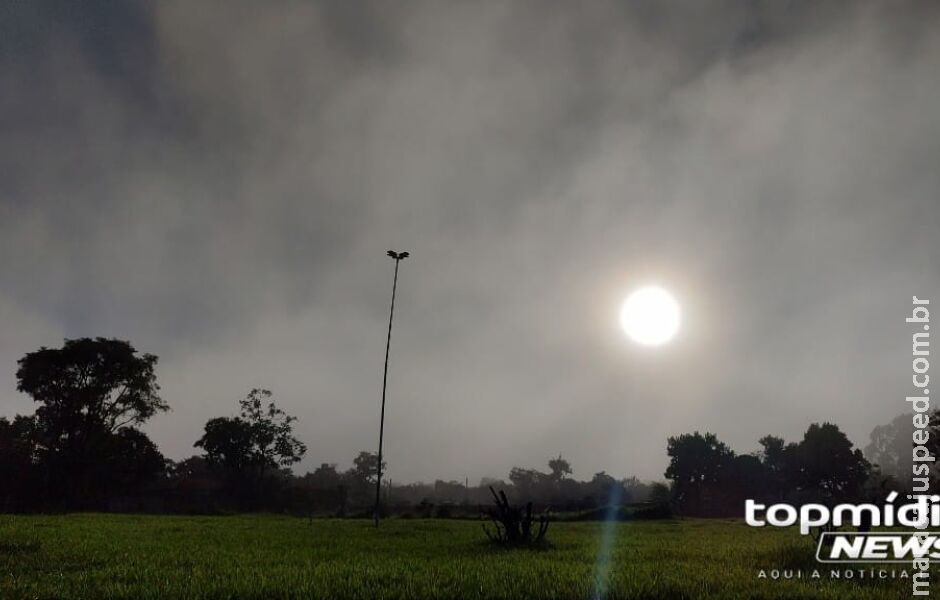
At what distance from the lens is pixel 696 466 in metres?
101

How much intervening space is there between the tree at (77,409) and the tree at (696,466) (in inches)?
3368

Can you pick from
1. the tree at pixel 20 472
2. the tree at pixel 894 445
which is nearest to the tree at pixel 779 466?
the tree at pixel 894 445

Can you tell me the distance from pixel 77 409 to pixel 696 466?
92.4 m

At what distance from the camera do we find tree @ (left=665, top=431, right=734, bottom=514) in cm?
10044

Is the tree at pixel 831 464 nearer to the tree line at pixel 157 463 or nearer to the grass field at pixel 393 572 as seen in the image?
the tree line at pixel 157 463

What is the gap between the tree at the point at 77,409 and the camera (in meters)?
65.1

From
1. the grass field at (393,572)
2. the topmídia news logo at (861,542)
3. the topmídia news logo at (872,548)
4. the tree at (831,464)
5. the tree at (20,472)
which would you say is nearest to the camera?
the grass field at (393,572)

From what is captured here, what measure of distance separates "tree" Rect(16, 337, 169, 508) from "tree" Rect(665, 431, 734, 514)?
8555 centimetres

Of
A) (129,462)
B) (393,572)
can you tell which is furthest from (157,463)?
(393,572)

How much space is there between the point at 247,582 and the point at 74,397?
230 ft

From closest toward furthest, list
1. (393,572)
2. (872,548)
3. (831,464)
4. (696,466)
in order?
(393,572) → (872,548) → (831,464) → (696,466)

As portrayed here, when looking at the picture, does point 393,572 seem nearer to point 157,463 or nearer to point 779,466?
point 157,463

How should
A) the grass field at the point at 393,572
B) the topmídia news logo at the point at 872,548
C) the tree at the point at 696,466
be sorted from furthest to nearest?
the tree at the point at 696,466 < the topmídia news logo at the point at 872,548 < the grass field at the point at 393,572

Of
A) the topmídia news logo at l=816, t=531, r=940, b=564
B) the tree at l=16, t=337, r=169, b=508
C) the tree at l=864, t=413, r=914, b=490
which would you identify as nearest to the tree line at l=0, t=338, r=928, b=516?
the tree at l=16, t=337, r=169, b=508
